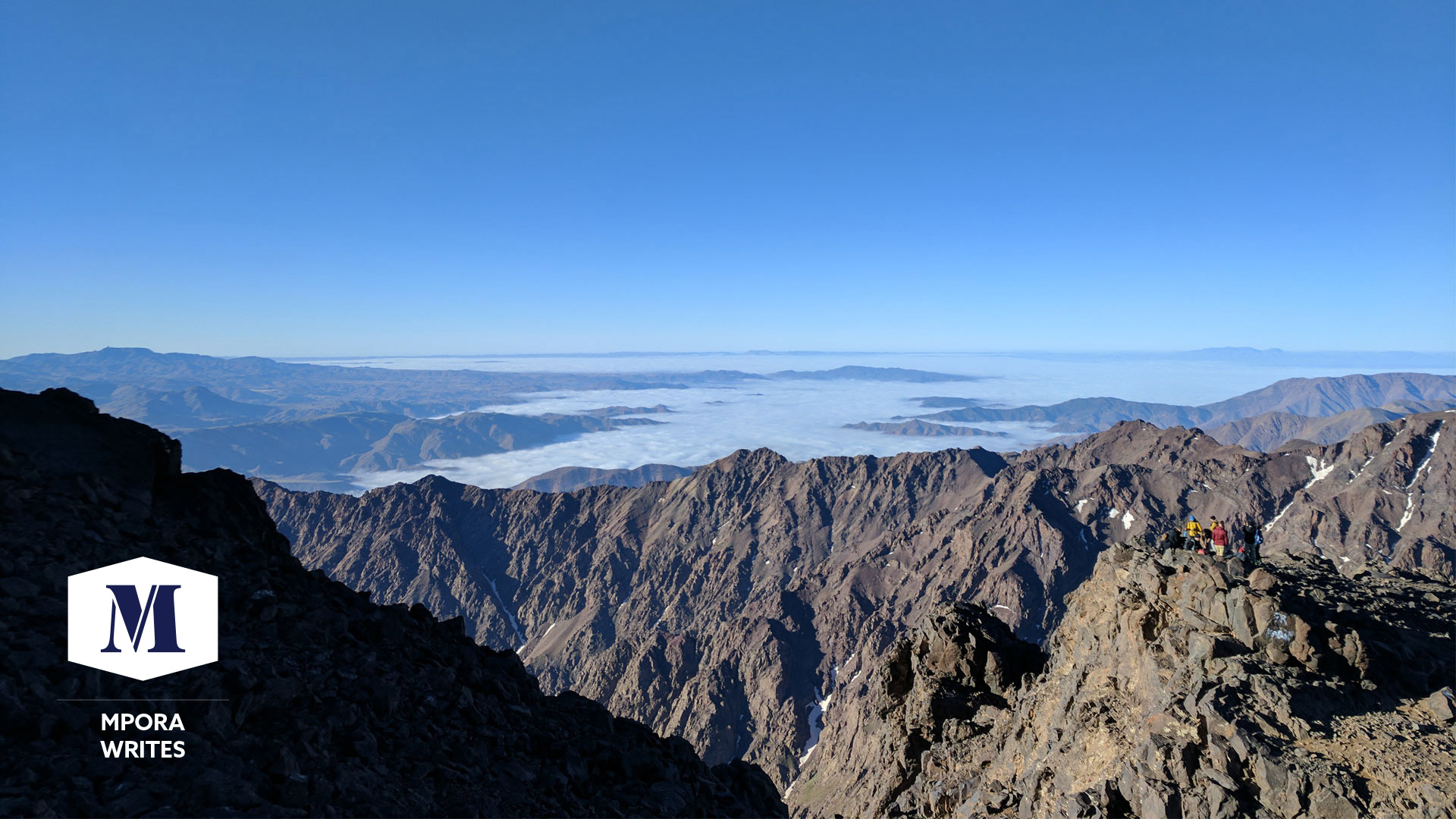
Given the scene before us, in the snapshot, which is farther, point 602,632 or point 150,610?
point 602,632

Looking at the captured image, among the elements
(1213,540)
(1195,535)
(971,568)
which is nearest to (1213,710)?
(1195,535)

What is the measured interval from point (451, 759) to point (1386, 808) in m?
20.9

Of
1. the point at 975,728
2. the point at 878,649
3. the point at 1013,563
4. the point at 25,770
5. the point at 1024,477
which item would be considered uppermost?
the point at 25,770

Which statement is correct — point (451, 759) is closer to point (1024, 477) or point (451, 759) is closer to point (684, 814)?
point (684, 814)

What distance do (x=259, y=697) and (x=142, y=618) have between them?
3.48m

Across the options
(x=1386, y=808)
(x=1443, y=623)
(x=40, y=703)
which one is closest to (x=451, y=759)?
Answer: (x=40, y=703)

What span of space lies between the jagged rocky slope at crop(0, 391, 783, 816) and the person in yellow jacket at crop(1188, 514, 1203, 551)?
1908 cm

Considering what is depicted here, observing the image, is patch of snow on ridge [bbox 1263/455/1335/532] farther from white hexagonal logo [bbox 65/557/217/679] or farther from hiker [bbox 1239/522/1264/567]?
white hexagonal logo [bbox 65/557/217/679]

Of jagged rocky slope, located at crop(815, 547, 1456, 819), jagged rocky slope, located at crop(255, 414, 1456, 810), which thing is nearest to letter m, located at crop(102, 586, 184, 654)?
jagged rocky slope, located at crop(815, 547, 1456, 819)

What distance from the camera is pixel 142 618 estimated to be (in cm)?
1467

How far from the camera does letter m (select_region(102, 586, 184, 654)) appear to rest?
46.6 feet

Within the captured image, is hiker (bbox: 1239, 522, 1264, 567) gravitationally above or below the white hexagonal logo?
below

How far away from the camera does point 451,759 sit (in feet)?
53.0

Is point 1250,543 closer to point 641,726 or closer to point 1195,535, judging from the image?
point 1195,535
